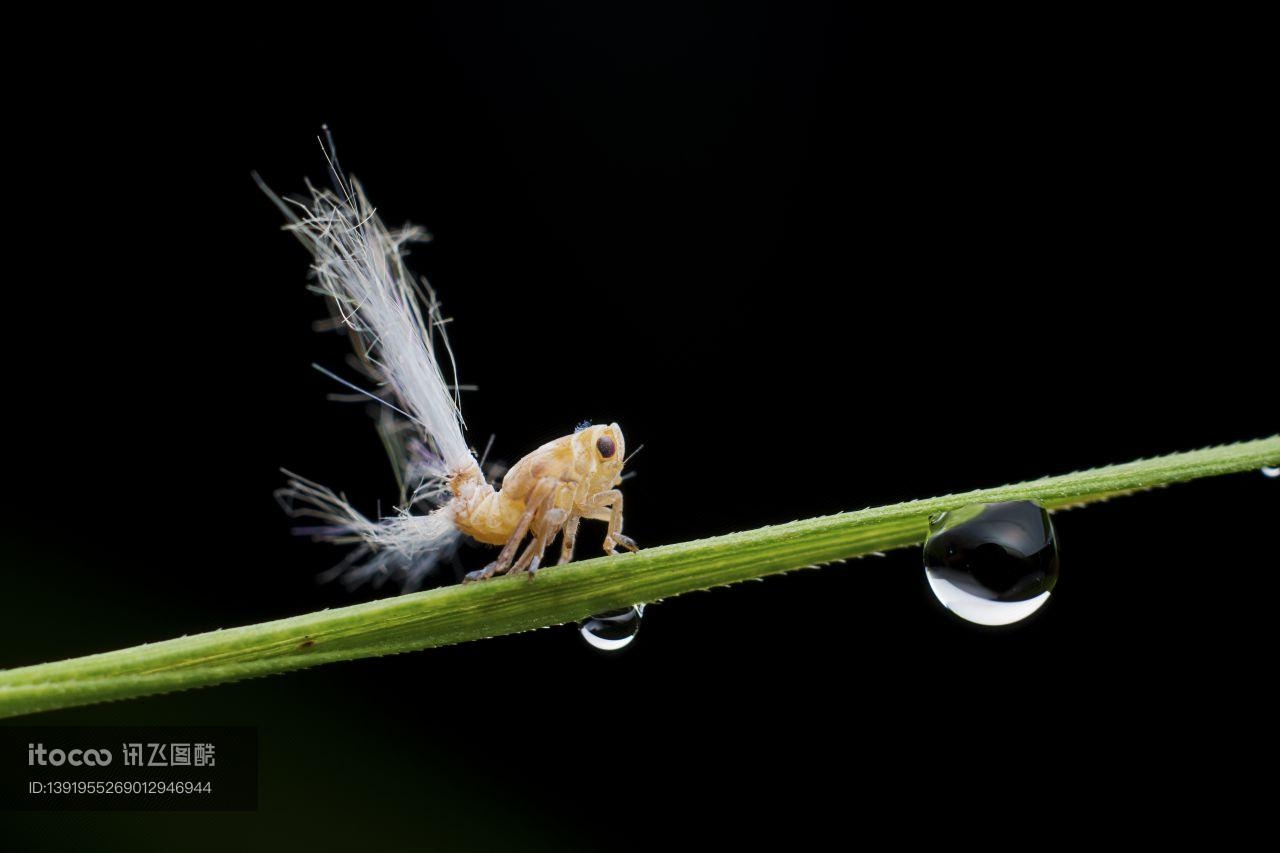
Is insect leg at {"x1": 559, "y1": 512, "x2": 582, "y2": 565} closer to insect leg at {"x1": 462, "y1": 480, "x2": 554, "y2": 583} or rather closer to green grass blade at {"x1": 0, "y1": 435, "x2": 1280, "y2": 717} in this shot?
insect leg at {"x1": 462, "y1": 480, "x2": 554, "y2": 583}

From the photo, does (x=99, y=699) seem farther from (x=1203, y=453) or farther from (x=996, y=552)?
(x=1203, y=453)

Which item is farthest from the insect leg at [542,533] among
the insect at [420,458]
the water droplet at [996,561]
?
the water droplet at [996,561]

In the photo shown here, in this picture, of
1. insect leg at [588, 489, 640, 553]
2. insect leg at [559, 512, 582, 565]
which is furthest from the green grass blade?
insect leg at [588, 489, 640, 553]

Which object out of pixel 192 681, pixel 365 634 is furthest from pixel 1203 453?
pixel 192 681

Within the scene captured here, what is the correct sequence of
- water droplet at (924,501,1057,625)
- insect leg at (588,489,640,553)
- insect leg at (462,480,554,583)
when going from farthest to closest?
insect leg at (588,489,640,553) → insect leg at (462,480,554,583) → water droplet at (924,501,1057,625)

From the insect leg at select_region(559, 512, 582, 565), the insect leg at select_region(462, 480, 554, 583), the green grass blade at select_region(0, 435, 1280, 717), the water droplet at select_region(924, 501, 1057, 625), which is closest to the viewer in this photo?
the green grass blade at select_region(0, 435, 1280, 717)

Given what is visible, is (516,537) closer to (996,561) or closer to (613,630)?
(613,630)

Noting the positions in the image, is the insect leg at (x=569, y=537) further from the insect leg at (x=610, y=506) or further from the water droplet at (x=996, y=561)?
the water droplet at (x=996, y=561)
